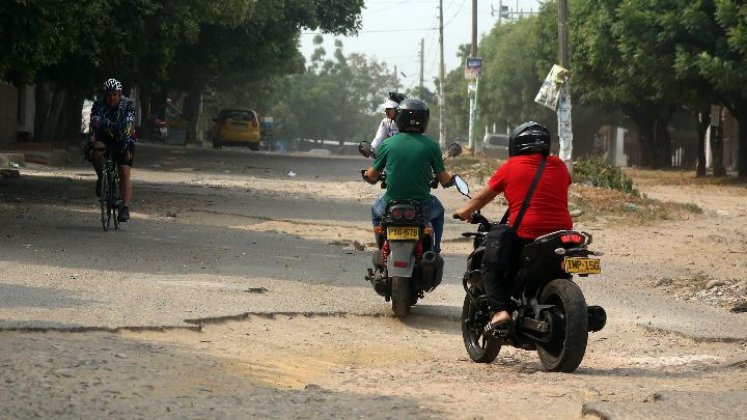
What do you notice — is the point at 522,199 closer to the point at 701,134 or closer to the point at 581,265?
the point at 581,265

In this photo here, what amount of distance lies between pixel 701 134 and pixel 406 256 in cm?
3777

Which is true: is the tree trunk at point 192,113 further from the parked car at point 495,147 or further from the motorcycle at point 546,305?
the motorcycle at point 546,305

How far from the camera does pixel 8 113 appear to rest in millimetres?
40156

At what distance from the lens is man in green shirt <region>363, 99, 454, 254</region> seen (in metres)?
10.8

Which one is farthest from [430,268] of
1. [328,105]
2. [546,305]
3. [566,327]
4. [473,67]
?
[328,105]

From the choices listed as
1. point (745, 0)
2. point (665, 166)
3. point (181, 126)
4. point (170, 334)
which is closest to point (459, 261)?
point (170, 334)

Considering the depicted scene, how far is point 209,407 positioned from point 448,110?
110 metres

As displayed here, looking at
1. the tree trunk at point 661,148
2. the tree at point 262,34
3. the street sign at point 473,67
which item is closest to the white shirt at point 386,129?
the tree at point 262,34

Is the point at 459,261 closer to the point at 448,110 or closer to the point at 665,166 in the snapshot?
the point at 665,166

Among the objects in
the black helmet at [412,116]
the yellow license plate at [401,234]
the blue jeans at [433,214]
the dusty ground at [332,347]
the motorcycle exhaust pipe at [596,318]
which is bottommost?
the dusty ground at [332,347]

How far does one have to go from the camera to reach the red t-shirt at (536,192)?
841cm

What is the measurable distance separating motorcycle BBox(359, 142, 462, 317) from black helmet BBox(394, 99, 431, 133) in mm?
692

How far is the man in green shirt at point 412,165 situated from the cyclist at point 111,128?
5.70 meters

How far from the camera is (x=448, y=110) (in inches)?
4550
